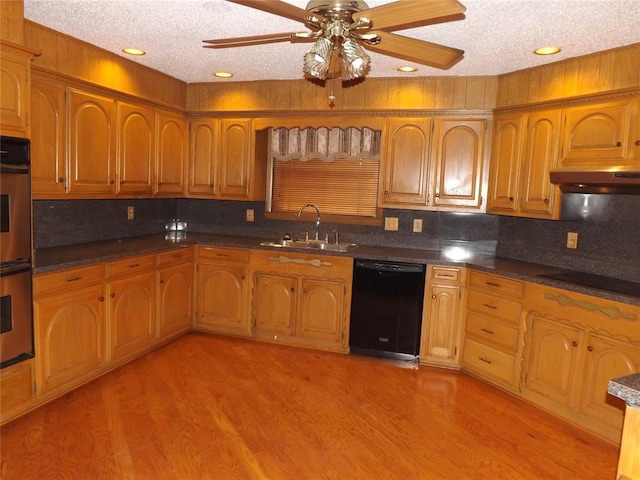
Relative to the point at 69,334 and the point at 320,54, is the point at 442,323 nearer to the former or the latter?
the point at 320,54

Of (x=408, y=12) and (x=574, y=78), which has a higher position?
(x=574, y=78)

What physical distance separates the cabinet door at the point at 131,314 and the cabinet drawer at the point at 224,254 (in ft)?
2.02

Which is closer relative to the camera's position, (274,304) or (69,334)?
(69,334)

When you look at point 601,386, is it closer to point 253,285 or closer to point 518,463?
point 518,463

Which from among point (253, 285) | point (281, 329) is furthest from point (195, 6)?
point (281, 329)

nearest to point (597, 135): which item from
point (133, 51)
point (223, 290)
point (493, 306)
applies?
point (493, 306)

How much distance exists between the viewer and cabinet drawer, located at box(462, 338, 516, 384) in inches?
135

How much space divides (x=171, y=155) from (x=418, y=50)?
9.52 feet

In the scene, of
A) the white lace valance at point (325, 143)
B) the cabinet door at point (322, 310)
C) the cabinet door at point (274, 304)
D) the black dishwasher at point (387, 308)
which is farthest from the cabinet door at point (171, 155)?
the black dishwasher at point (387, 308)

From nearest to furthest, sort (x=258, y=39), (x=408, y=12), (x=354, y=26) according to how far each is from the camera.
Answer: (x=408, y=12), (x=354, y=26), (x=258, y=39)

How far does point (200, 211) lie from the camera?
16.5 feet

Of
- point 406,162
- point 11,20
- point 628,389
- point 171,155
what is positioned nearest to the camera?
point 628,389

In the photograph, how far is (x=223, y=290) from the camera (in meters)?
4.33

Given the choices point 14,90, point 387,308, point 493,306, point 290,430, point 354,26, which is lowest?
point 290,430
